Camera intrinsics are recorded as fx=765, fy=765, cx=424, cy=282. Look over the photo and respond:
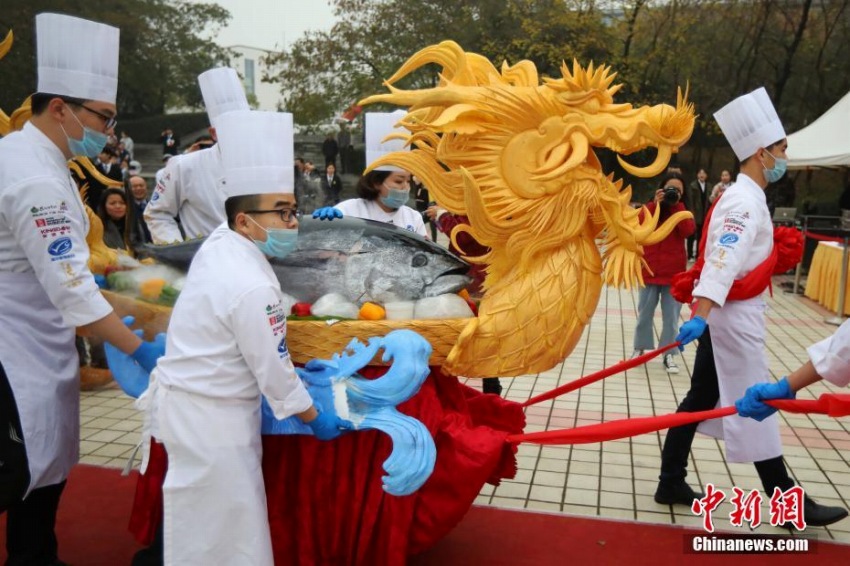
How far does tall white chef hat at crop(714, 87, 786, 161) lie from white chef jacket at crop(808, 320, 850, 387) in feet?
4.51

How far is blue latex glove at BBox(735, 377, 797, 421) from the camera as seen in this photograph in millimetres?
2453

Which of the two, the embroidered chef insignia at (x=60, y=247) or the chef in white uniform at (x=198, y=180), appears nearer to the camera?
the embroidered chef insignia at (x=60, y=247)

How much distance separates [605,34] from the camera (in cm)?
1786

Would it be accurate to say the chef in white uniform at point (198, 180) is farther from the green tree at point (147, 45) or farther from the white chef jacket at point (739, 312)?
the green tree at point (147, 45)

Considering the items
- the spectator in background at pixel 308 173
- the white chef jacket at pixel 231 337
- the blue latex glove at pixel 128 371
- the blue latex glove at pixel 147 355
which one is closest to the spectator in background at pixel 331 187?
the spectator in background at pixel 308 173

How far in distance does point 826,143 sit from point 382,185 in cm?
949

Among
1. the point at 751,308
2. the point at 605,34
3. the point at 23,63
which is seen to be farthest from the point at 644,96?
the point at 751,308

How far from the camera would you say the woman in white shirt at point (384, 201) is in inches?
143

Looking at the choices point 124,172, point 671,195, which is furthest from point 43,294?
point 124,172

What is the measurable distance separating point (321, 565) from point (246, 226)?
122 centimetres

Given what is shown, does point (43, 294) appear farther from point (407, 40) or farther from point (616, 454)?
point (407, 40)

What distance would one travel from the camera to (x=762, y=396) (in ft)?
8.11

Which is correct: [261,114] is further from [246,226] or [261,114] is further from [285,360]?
[285,360]

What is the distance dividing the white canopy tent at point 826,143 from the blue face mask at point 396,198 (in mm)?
8610
